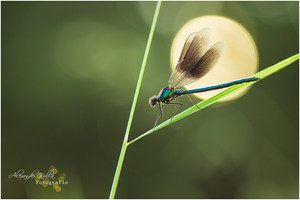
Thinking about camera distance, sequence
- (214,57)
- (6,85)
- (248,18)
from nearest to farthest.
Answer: (214,57) → (6,85) → (248,18)

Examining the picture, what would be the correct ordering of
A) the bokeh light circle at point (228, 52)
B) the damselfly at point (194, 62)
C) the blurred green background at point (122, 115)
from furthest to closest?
1. the bokeh light circle at point (228, 52)
2. the blurred green background at point (122, 115)
3. the damselfly at point (194, 62)

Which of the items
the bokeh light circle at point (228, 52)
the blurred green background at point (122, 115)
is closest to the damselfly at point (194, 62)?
the blurred green background at point (122, 115)

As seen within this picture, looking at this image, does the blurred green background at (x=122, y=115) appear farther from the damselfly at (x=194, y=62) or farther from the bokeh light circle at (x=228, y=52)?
the damselfly at (x=194, y=62)

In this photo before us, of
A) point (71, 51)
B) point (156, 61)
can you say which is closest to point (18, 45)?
point (71, 51)

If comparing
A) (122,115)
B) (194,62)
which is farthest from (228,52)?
(194,62)

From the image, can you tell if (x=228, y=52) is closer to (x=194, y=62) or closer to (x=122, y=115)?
(x=122, y=115)

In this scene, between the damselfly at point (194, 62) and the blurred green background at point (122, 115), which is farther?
the blurred green background at point (122, 115)

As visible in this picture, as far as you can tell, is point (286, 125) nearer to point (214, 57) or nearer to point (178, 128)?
point (178, 128)
